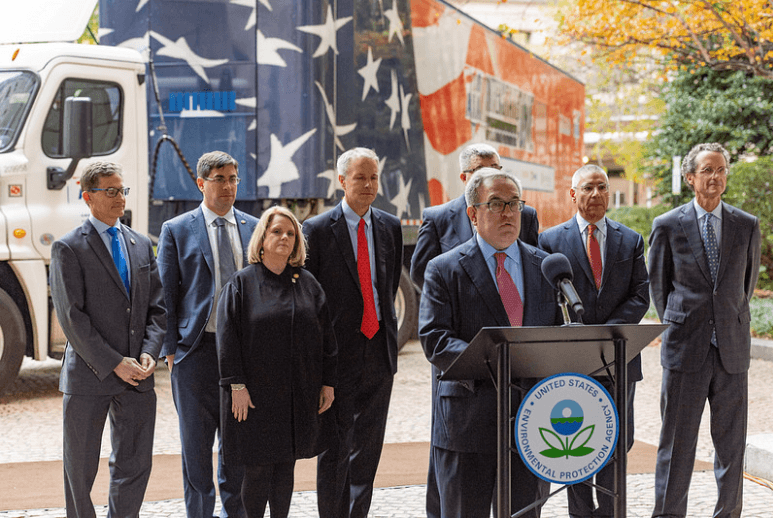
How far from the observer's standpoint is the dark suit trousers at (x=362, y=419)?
16.4ft

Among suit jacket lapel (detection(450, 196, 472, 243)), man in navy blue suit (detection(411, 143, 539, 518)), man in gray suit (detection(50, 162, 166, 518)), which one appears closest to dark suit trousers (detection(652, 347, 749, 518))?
man in navy blue suit (detection(411, 143, 539, 518))

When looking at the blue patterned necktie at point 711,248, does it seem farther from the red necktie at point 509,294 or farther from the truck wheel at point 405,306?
the truck wheel at point 405,306

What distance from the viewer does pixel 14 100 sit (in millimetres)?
8727

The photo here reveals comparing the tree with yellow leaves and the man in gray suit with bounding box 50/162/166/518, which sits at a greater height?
the tree with yellow leaves

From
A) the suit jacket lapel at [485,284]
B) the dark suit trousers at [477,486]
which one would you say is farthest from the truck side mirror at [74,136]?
the dark suit trousers at [477,486]

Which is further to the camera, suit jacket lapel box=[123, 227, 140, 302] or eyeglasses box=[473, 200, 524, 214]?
suit jacket lapel box=[123, 227, 140, 302]

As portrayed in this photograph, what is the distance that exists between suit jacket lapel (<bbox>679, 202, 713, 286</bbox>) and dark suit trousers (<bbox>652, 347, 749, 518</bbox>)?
42 centimetres

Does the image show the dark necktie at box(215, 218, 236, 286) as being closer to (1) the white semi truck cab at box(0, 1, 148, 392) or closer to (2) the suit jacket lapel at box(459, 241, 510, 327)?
(2) the suit jacket lapel at box(459, 241, 510, 327)

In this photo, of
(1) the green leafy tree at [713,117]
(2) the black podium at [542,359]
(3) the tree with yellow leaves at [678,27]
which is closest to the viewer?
(2) the black podium at [542,359]

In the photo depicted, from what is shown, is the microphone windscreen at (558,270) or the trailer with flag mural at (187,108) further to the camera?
the trailer with flag mural at (187,108)

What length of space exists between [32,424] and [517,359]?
577cm

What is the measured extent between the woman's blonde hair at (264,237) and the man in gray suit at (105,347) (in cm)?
65

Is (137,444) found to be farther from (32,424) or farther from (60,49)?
(60,49)

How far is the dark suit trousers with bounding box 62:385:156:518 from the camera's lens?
4566mm
